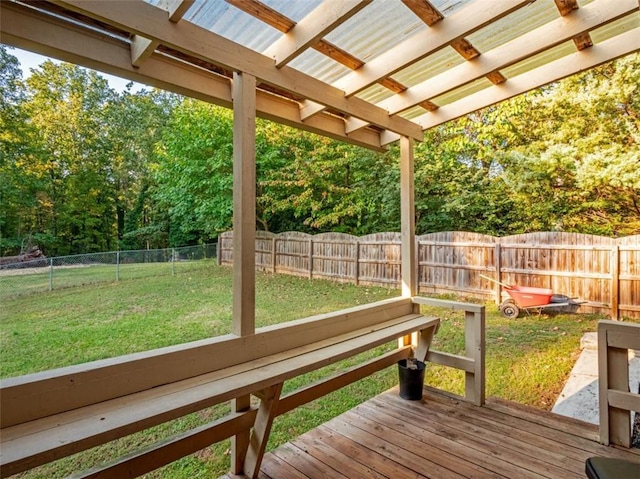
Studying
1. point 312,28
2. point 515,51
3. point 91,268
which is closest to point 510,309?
point 515,51

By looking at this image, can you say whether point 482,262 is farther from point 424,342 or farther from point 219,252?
point 219,252

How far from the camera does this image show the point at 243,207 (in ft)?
Result: 5.26

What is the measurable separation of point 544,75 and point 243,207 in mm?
2248

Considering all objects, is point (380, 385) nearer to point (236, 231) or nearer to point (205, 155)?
point (236, 231)

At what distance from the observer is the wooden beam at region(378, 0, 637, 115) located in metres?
1.70

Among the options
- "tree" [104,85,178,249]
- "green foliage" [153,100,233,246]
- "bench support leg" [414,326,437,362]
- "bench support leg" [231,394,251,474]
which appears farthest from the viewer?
"tree" [104,85,178,249]

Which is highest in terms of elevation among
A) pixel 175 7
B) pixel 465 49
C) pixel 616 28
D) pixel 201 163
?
pixel 201 163

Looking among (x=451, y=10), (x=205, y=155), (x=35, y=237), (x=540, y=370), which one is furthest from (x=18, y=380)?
(x=205, y=155)

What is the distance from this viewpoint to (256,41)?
174 centimetres

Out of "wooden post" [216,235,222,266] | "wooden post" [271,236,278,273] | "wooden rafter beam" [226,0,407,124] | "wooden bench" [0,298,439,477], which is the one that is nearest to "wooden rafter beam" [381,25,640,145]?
"wooden rafter beam" [226,0,407,124]

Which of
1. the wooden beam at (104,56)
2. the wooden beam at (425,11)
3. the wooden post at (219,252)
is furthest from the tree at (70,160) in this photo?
the wooden beam at (425,11)

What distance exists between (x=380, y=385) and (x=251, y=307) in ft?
7.12

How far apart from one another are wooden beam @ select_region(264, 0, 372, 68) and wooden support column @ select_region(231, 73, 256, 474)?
23 cm

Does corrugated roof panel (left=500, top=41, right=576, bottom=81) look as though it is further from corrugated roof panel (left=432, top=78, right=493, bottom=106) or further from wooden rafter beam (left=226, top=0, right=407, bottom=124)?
wooden rafter beam (left=226, top=0, right=407, bottom=124)
